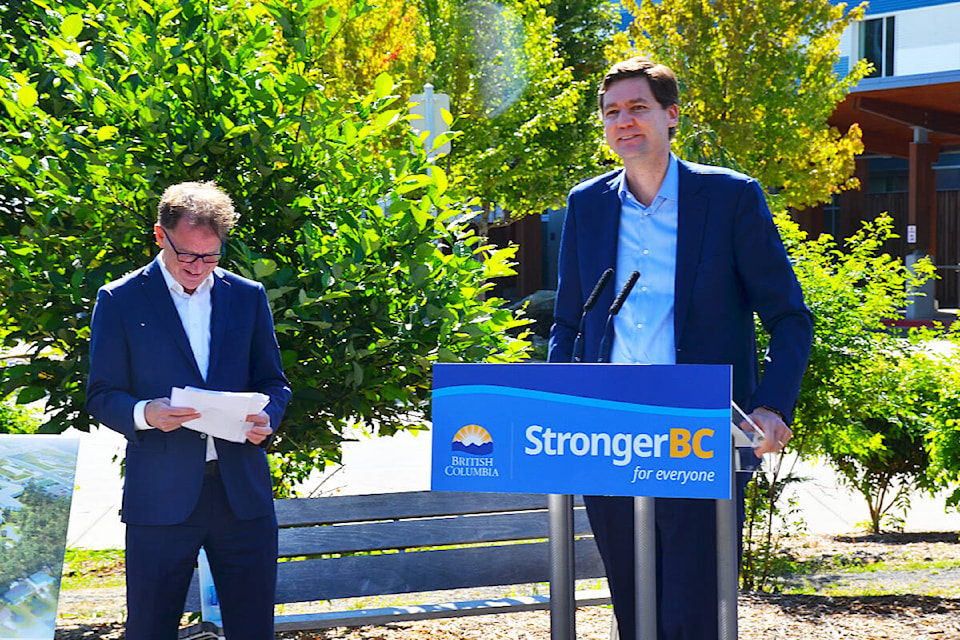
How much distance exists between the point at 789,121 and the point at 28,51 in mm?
19030

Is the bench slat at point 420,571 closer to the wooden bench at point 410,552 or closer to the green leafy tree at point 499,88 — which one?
the wooden bench at point 410,552

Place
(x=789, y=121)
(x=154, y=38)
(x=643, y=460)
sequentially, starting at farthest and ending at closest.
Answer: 1. (x=789, y=121)
2. (x=154, y=38)
3. (x=643, y=460)

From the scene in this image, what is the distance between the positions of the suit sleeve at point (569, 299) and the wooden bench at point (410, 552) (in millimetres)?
1561

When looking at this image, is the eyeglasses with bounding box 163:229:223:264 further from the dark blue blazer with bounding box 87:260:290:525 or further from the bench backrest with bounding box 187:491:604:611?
the bench backrest with bounding box 187:491:604:611

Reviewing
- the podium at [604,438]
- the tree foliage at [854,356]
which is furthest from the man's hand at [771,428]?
the tree foliage at [854,356]

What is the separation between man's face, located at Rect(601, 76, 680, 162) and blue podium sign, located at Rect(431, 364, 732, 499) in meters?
0.78

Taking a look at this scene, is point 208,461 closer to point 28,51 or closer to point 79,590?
point 28,51

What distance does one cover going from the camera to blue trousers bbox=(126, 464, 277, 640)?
10.6 ft

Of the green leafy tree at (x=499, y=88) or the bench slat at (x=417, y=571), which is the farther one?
the green leafy tree at (x=499, y=88)

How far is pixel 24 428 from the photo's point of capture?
7.93 m

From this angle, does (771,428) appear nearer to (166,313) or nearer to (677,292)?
(677,292)

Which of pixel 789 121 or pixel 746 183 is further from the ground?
pixel 789 121

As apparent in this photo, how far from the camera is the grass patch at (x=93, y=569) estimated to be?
21.4 feet

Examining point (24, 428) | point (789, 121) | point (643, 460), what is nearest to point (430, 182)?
point (643, 460)
